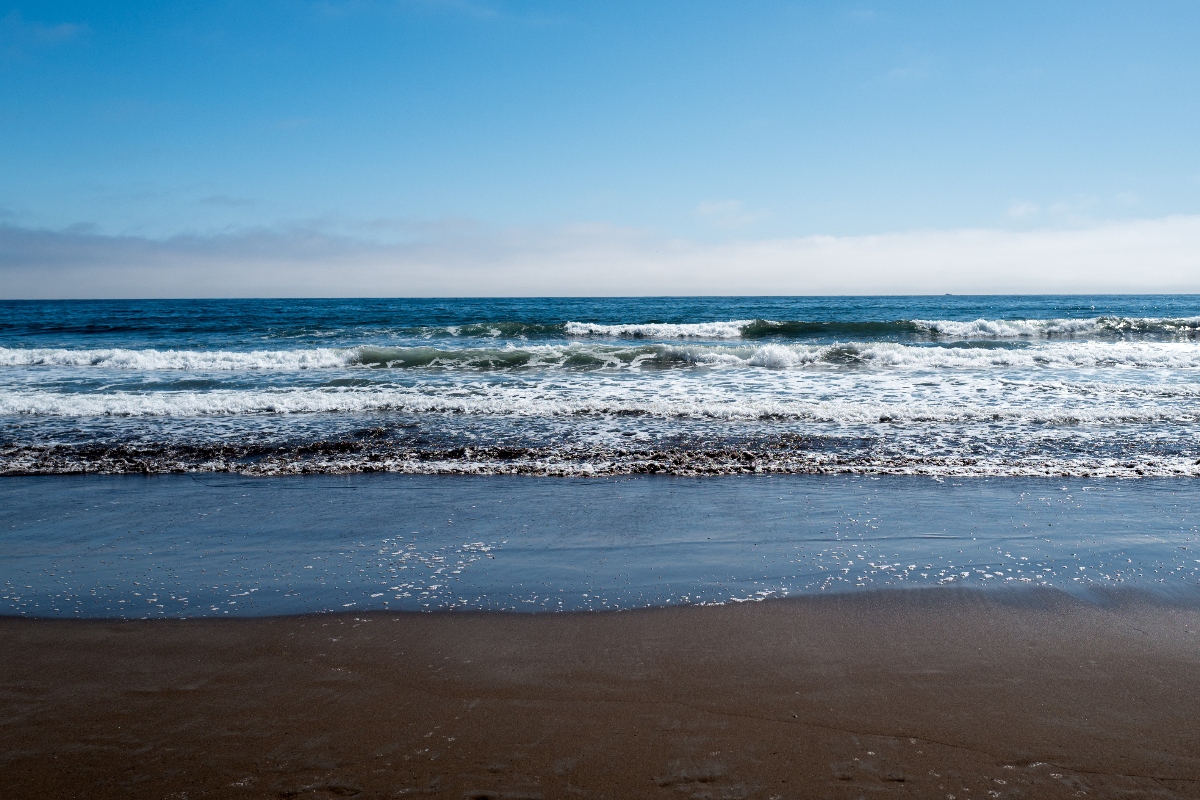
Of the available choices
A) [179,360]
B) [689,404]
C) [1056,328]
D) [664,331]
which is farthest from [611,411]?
[1056,328]

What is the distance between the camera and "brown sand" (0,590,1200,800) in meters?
2.35

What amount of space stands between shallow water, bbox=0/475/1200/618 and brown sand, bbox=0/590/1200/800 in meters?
0.33

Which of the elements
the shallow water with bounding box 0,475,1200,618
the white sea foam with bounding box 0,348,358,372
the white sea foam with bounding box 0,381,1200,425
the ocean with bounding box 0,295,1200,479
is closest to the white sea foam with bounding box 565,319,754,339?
the ocean with bounding box 0,295,1200,479

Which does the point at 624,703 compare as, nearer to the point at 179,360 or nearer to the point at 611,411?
the point at 611,411

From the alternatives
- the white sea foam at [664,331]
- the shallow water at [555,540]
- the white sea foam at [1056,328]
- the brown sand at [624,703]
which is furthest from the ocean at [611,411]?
the white sea foam at [664,331]

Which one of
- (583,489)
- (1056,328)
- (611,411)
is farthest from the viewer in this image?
(1056,328)

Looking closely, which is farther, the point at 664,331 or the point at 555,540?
the point at 664,331

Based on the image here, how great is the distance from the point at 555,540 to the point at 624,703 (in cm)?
212

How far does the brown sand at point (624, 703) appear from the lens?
235 centimetres

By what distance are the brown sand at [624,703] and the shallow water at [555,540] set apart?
1.08 feet

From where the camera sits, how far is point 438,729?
2.63 metres

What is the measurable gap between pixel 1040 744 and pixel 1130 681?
85 cm

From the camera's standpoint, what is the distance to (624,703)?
2820mm

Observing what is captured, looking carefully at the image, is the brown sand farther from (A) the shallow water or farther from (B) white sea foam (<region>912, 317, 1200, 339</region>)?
(B) white sea foam (<region>912, 317, 1200, 339</region>)
